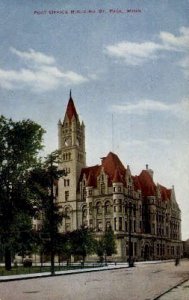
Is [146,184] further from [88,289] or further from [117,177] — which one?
[88,289]

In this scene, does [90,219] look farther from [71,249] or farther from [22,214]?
[22,214]

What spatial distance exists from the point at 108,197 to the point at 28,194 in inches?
1530

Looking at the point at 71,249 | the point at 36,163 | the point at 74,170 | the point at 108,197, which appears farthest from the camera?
the point at 74,170

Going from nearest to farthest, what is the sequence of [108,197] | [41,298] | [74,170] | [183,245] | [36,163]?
[41,298], [36,163], [108,197], [74,170], [183,245]

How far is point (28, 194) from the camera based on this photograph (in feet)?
105

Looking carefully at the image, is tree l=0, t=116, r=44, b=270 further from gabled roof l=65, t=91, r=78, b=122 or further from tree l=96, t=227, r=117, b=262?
gabled roof l=65, t=91, r=78, b=122

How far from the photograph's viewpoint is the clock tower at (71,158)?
73250 mm

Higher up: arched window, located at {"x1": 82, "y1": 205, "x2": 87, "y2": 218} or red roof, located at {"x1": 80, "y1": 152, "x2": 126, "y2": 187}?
red roof, located at {"x1": 80, "y1": 152, "x2": 126, "y2": 187}

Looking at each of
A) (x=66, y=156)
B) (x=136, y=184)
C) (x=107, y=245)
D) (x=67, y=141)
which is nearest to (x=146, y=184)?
(x=136, y=184)

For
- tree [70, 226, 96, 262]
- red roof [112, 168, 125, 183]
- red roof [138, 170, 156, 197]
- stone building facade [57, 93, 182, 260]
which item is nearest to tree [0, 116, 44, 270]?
tree [70, 226, 96, 262]

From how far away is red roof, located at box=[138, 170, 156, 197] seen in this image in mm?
81125

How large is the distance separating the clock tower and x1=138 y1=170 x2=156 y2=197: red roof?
12697 mm

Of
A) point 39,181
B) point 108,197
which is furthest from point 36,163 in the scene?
point 108,197

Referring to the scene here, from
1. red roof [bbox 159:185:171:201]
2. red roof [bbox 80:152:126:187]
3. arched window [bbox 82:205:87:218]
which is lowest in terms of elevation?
arched window [bbox 82:205:87:218]
